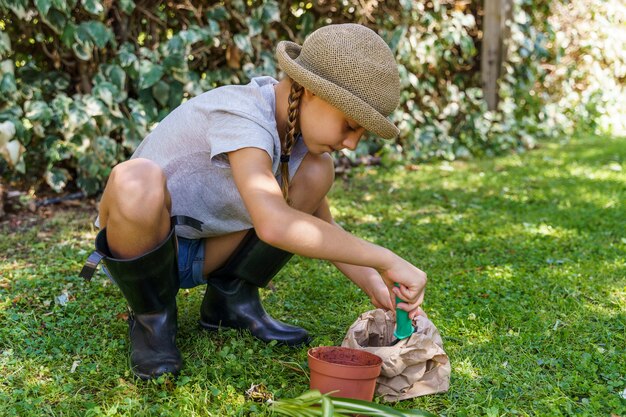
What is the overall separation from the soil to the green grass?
147mm

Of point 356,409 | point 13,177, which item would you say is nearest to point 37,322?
point 356,409

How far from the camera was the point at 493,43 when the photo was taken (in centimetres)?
573

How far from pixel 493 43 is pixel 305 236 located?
4589 mm

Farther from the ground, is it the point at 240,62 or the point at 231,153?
the point at 231,153

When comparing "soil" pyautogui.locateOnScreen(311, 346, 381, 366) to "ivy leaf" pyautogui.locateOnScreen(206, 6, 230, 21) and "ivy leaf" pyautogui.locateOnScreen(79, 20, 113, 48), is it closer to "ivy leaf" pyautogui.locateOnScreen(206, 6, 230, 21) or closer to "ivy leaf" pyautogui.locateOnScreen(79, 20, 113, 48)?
"ivy leaf" pyautogui.locateOnScreen(79, 20, 113, 48)

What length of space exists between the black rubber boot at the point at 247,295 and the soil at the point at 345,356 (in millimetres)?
363

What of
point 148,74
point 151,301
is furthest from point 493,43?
point 151,301

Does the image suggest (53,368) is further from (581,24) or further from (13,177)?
(581,24)

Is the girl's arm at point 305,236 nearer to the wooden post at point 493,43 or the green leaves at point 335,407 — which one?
the green leaves at point 335,407

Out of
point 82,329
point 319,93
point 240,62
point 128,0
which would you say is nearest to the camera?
point 319,93

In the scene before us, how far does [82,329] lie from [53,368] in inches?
11.0

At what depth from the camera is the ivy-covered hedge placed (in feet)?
11.4

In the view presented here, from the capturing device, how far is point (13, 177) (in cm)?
379

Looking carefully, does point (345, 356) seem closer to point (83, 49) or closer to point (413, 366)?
point (413, 366)
